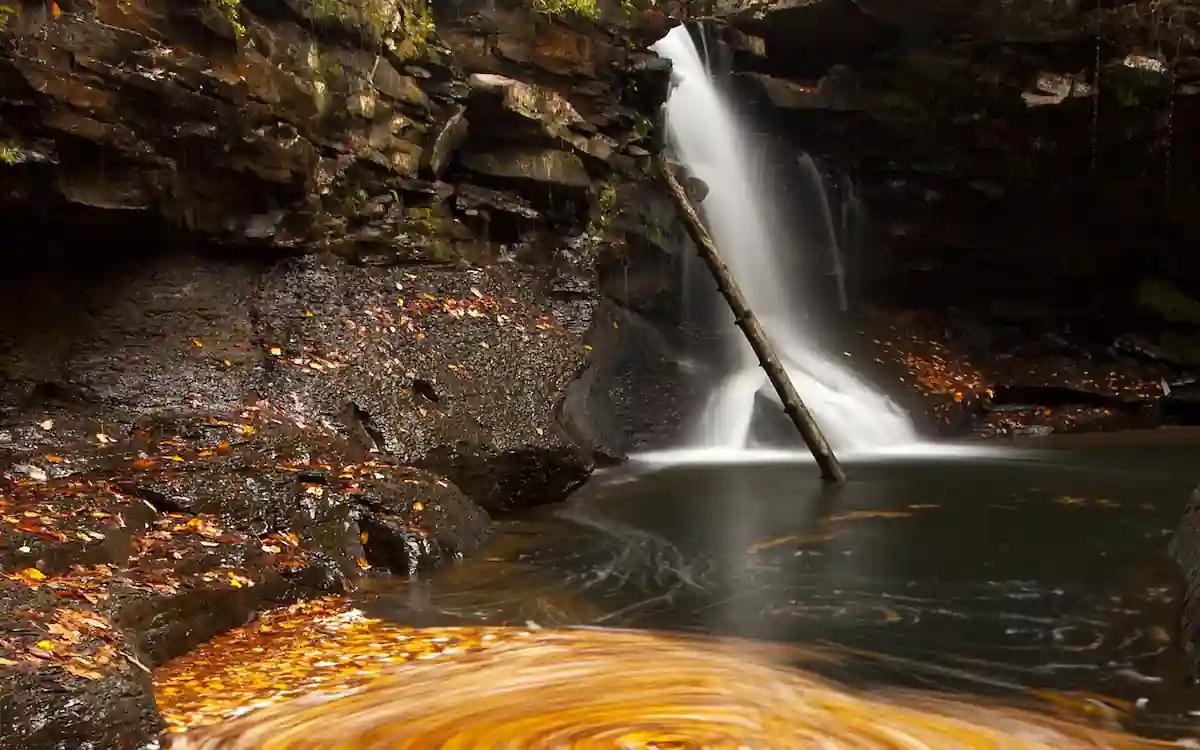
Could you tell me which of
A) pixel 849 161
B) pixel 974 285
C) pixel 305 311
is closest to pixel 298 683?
pixel 305 311

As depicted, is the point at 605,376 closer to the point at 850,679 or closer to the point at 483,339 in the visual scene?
the point at 483,339

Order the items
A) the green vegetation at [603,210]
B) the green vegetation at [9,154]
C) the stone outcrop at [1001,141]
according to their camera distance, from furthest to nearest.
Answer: the stone outcrop at [1001,141] → the green vegetation at [603,210] → the green vegetation at [9,154]

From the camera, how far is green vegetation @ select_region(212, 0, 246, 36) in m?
8.27

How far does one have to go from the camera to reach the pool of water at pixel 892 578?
4441mm

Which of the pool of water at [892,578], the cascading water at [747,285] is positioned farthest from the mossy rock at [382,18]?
the pool of water at [892,578]

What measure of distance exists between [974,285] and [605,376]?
8867 millimetres

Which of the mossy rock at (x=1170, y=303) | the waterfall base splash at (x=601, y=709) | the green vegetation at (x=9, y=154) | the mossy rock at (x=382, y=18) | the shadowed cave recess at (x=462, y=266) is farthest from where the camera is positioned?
the mossy rock at (x=1170, y=303)

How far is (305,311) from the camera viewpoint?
920cm

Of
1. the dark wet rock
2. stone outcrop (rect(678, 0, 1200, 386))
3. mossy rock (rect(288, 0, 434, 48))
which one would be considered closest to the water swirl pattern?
the dark wet rock

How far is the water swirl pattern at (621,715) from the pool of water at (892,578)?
377mm

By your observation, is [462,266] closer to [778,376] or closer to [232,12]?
[232,12]

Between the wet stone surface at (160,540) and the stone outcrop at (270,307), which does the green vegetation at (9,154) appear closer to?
the stone outcrop at (270,307)

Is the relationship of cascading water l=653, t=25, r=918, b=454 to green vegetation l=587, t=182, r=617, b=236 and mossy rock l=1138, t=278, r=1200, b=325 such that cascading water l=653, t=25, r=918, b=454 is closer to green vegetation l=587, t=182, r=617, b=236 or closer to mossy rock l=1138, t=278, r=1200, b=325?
green vegetation l=587, t=182, r=617, b=236

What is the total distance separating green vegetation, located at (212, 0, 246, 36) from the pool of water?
5139 mm
